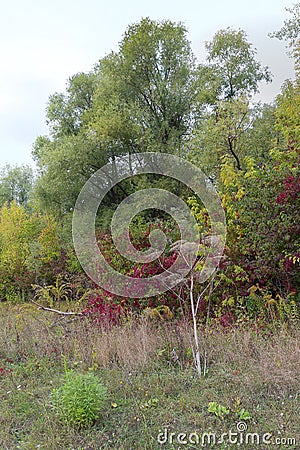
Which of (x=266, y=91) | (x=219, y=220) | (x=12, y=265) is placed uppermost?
(x=266, y=91)

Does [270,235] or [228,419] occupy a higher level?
[270,235]

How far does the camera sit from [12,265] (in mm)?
11602

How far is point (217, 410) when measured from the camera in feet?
9.47

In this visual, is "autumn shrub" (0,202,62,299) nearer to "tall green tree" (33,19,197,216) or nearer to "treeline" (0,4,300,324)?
"treeline" (0,4,300,324)

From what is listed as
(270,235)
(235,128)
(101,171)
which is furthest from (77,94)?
(270,235)

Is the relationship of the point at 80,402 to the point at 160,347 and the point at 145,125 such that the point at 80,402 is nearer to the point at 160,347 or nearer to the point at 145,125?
the point at 160,347

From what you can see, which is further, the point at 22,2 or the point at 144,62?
the point at 144,62

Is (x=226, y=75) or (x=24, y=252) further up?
(x=226, y=75)

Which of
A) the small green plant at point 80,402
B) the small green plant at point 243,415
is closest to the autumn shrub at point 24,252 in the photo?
the small green plant at point 80,402

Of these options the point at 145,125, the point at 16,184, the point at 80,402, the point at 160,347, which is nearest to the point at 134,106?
the point at 145,125

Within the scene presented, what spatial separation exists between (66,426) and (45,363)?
1.54m

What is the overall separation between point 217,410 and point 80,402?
1.01m

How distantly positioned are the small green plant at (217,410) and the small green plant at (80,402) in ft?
2.66

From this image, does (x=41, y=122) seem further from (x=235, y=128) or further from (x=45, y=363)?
(x=45, y=363)
